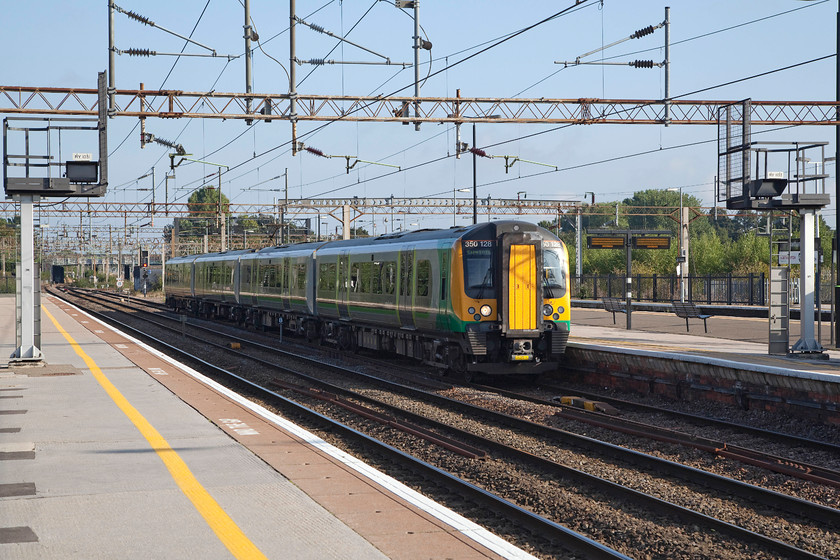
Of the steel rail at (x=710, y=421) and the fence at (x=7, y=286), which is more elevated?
the fence at (x=7, y=286)

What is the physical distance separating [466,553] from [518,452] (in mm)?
4831

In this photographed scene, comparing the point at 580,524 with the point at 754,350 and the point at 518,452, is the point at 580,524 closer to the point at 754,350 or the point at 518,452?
the point at 518,452

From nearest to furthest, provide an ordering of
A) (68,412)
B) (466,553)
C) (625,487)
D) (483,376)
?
(466,553)
(625,487)
(68,412)
(483,376)

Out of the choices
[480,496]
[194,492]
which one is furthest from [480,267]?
[194,492]

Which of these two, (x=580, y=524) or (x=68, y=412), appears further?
(x=68, y=412)

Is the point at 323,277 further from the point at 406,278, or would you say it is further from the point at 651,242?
the point at 651,242

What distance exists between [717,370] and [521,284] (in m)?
4.11

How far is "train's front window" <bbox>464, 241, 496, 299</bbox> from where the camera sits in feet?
56.9

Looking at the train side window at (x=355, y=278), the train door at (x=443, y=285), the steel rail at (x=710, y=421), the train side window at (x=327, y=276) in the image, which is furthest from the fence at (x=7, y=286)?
the steel rail at (x=710, y=421)

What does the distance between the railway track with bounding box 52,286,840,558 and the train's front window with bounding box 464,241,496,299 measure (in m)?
2.27

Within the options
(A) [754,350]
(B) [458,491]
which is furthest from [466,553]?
(A) [754,350]

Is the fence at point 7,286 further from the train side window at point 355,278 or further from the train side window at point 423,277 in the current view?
the train side window at point 423,277

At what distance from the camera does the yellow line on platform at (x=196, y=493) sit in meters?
6.11

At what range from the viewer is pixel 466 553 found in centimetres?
609
